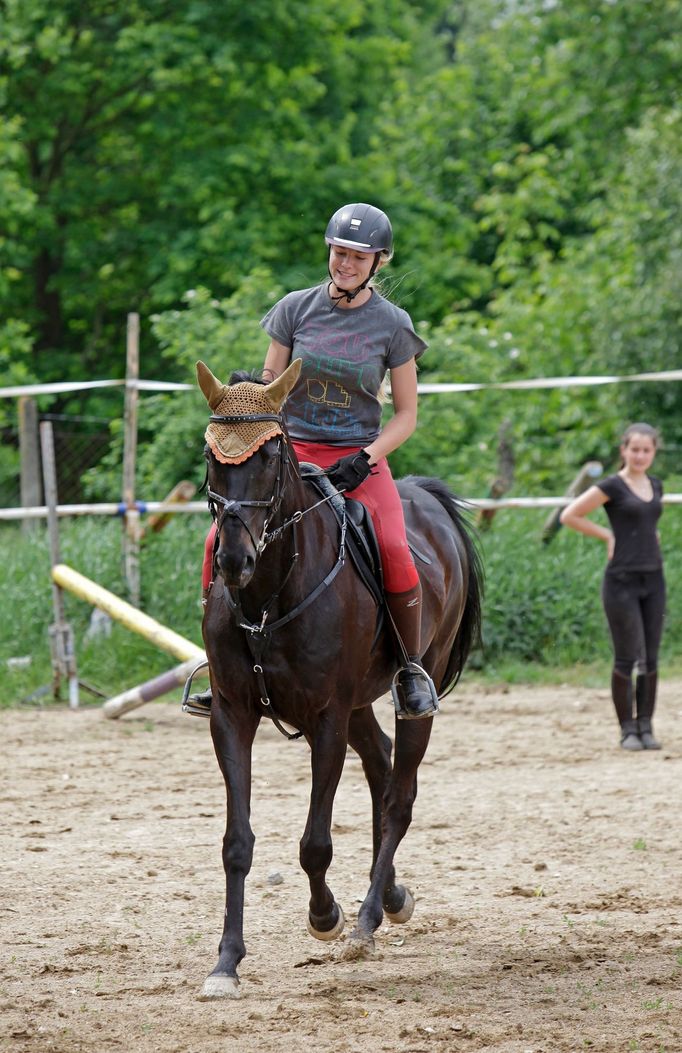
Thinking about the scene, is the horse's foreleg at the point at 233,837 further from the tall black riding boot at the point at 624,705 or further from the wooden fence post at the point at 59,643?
the wooden fence post at the point at 59,643

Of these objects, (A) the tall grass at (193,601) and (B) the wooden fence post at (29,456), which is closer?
(A) the tall grass at (193,601)

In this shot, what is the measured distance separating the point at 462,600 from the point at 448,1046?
2.81 m

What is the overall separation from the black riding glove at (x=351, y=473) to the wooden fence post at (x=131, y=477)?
648 centimetres

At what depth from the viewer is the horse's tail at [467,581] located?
6.79 meters

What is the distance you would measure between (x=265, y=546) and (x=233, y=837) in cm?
103

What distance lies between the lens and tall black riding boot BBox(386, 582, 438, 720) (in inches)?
214

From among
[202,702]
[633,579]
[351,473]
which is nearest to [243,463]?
[351,473]

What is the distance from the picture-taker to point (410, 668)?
18.3 feet

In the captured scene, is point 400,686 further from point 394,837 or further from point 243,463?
point 243,463

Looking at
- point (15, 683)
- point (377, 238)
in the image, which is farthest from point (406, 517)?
point (15, 683)

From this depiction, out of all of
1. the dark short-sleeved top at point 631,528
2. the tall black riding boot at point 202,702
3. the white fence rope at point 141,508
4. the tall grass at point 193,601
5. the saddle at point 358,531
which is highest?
the saddle at point 358,531

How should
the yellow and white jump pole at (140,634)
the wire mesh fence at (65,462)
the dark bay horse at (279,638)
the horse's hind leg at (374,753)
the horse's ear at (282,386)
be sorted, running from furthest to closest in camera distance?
the wire mesh fence at (65,462) → the yellow and white jump pole at (140,634) → the horse's hind leg at (374,753) → the horse's ear at (282,386) → the dark bay horse at (279,638)

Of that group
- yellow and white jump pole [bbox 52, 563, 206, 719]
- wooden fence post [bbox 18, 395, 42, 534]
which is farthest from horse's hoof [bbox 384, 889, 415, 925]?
wooden fence post [bbox 18, 395, 42, 534]

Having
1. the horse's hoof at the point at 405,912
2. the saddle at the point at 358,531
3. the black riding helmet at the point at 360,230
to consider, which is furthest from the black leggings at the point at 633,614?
the black riding helmet at the point at 360,230
